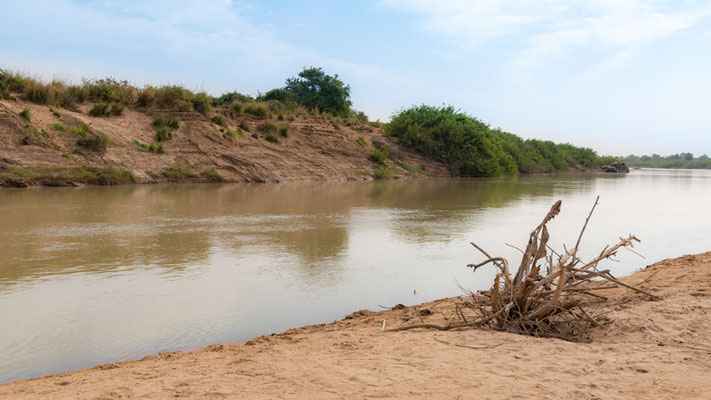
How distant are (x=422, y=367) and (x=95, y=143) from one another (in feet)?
64.9

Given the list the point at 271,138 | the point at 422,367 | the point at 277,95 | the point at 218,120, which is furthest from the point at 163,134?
the point at 422,367

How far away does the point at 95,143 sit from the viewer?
2012 cm

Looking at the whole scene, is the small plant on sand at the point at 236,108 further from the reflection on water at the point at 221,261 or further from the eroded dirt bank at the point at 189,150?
the reflection on water at the point at 221,261

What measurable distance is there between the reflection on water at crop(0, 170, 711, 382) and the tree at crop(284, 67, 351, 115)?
27507mm

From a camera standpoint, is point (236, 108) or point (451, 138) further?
point (451, 138)

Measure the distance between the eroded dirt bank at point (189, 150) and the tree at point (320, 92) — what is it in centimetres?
648

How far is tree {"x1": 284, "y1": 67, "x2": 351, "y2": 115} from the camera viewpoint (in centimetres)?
4041

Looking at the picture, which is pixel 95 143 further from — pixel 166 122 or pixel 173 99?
pixel 173 99

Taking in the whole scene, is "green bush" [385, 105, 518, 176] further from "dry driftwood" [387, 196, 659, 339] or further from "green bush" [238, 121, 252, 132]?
"dry driftwood" [387, 196, 659, 339]

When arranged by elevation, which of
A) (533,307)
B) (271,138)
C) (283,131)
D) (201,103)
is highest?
(201,103)

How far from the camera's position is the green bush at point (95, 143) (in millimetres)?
19969

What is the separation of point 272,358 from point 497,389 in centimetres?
140

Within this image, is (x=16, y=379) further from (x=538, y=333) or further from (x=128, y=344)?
(x=538, y=333)

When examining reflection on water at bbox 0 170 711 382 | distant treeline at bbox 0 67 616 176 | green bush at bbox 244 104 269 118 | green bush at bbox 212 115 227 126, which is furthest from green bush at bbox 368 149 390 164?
reflection on water at bbox 0 170 711 382
